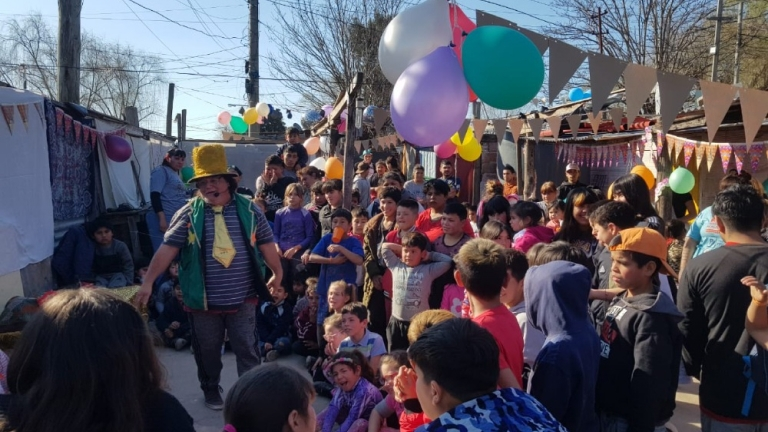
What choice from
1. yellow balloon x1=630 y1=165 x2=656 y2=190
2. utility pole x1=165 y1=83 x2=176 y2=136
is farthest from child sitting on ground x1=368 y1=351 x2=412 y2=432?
utility pole x1=165 y1=83 x2=176 y2=136

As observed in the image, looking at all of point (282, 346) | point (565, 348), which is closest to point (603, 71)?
point (565, 348)

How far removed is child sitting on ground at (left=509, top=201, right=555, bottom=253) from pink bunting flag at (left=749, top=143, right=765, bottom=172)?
5184 mm

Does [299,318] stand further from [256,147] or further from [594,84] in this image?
[256,147]

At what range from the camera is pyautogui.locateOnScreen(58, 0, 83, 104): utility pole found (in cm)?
848

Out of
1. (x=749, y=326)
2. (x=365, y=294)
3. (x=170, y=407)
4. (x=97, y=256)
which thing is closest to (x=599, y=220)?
(x=749, y=326)

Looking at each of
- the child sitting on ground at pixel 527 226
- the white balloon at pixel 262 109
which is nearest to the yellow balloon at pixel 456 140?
the child sitting on ground at pixel 527 226

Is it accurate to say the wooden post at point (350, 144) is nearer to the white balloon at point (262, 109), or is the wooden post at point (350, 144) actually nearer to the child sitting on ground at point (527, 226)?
the child sitting on ground at point (527, 226)

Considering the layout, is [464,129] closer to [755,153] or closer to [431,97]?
[431,97]

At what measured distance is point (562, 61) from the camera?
4.13m

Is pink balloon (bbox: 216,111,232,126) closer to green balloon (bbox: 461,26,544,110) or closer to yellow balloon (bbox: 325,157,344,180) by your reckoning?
yellow balloon (bbox: 325,157,344,180)

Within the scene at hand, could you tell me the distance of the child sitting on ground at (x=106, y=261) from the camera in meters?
6.71

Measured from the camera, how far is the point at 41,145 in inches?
256

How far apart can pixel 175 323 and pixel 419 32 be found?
12.4 feet

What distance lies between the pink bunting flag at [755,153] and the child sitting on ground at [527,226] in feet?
17.0
